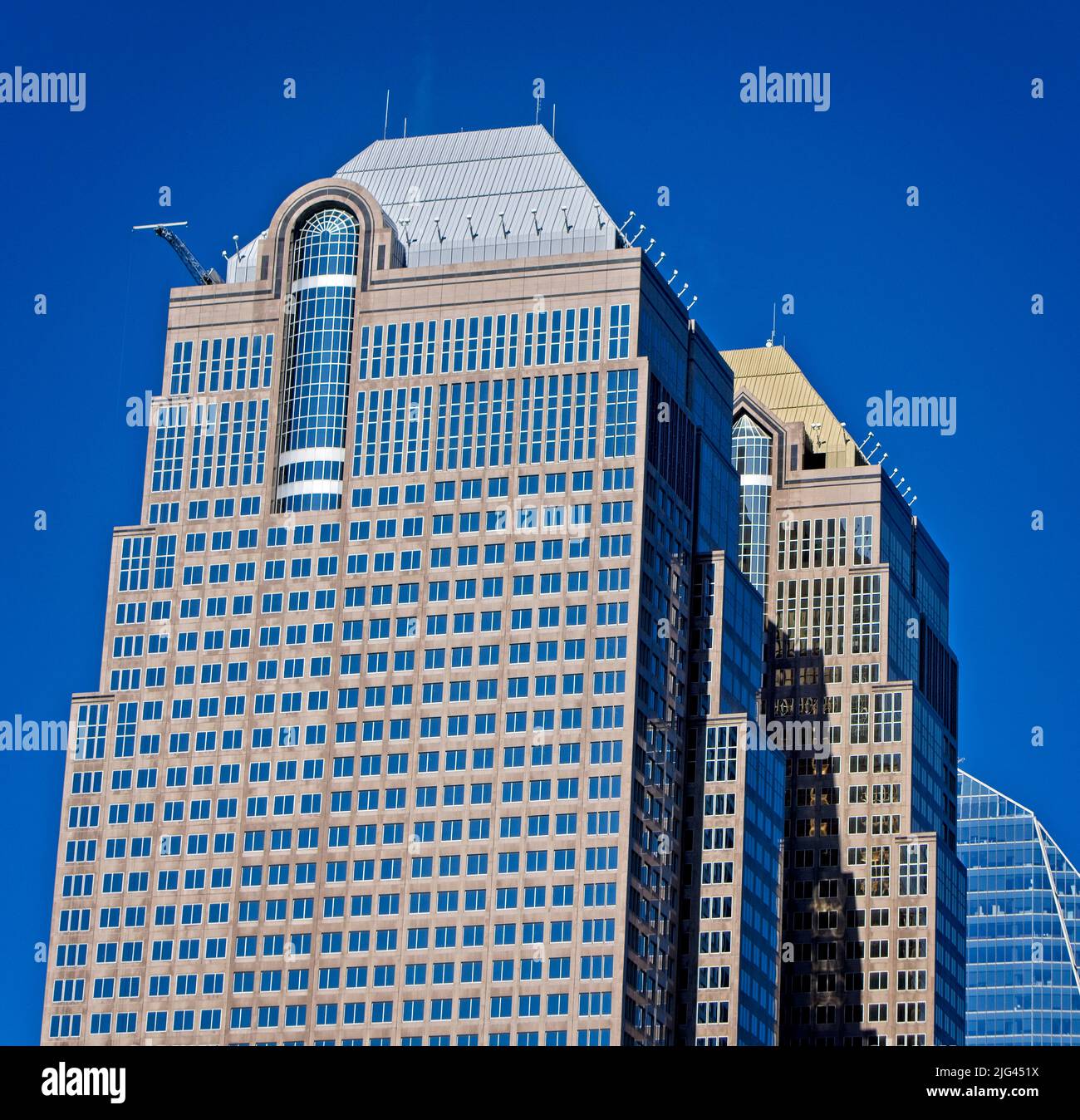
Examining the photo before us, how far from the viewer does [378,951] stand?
7692 inches
